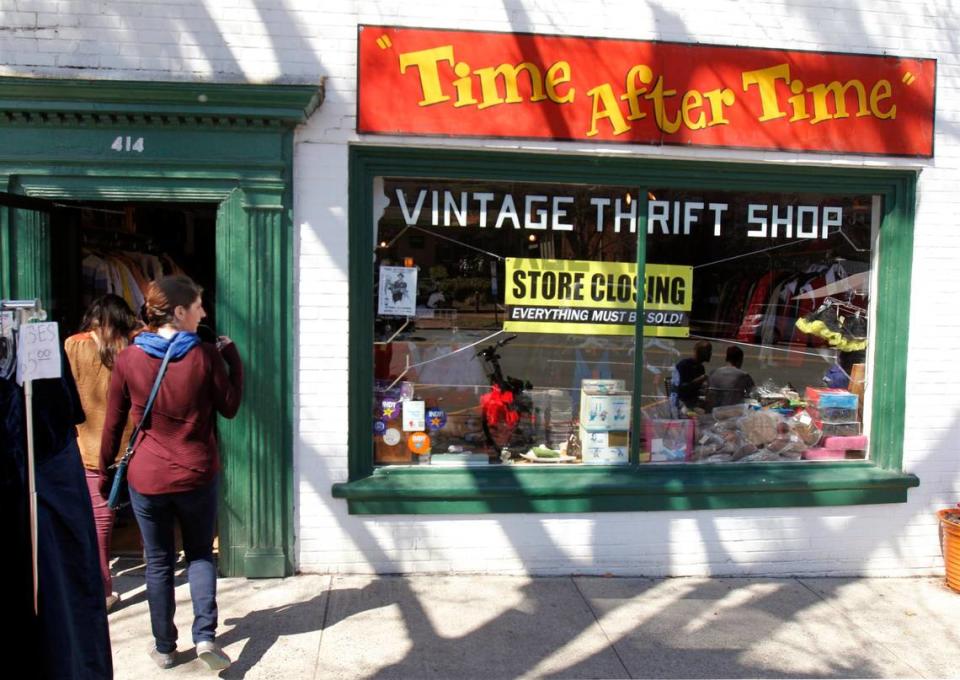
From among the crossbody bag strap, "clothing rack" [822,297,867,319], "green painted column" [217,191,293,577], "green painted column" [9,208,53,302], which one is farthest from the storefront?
"green painted column" [9,208,53,302]

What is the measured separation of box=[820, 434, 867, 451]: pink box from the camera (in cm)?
556

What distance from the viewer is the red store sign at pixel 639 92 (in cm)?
482

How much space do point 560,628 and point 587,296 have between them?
208 centimetres

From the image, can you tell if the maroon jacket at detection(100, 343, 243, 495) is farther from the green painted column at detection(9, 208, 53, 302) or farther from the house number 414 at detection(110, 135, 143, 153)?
the house number 414 at detection(110, 135, 143, 153)

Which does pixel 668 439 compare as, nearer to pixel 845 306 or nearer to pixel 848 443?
pixel 848 443

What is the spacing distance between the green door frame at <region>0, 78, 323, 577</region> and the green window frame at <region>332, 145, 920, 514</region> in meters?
0.42

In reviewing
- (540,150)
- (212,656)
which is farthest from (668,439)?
(212,656)

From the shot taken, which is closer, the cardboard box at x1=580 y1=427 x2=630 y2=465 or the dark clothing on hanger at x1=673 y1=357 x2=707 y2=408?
the cardboard box at x1=580 y1=427 x2=630 y2=465

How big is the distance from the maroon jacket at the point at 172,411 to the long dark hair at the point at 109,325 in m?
0.67

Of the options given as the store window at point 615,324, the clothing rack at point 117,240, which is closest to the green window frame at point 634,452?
the store window at point 615,324

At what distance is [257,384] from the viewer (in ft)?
15.8

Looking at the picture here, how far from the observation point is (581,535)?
5.13 metres

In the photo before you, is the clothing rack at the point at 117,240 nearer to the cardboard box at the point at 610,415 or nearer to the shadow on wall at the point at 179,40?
the shadow on wall at the point at 179,40

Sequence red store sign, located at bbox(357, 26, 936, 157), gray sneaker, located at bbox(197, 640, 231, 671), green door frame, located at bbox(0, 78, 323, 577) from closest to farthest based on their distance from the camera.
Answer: gray sneaker, located at bbox(197, 640, 231, 671) → green door frame, located at bbox(0, 78, 323, 577) → red store sign, located at bbox(357, 26, 936, 157)
